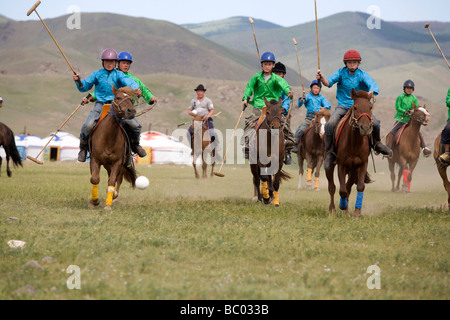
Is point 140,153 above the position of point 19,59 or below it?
below

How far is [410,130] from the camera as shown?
805 inches

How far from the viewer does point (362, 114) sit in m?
11.5

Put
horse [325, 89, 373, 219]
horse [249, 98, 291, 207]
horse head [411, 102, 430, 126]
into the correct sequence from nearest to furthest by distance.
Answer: horse [325, 89, 373, 219]
horse [249, 98, 291, 207]
horse head [411, 102, 430, 126]

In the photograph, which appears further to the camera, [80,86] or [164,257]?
[80,86]

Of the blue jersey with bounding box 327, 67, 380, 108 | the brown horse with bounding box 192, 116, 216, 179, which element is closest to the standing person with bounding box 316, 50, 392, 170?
the blue jersey with bounding box 327, 67, 380, 108

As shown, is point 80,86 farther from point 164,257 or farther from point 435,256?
point 435,256

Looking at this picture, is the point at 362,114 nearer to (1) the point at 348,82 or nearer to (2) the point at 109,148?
(1) the point at 348,82

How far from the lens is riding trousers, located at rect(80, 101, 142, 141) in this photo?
1295cm

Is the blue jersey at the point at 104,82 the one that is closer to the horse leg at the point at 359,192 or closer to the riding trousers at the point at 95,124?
the riding trousers at the point at 95,124

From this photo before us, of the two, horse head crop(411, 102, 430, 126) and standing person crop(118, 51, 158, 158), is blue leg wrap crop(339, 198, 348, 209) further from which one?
horse head crop(411, 102, 430, 126)

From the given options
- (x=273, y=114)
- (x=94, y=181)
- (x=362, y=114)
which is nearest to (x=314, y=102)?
(x=273, y=114)
